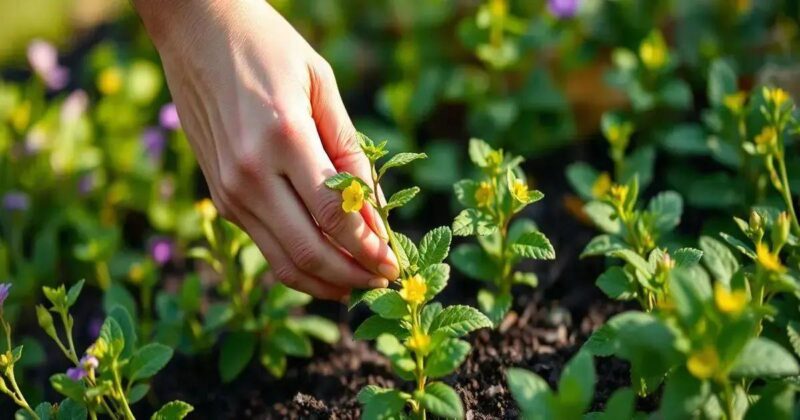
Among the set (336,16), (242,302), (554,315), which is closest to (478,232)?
(554,315)

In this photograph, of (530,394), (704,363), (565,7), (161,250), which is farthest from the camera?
(565,7)

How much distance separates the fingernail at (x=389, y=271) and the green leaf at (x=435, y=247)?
4 cm

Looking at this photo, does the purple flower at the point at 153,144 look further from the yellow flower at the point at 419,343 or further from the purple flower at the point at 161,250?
the yellow flower at the point at 419,343

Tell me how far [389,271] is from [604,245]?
40cm

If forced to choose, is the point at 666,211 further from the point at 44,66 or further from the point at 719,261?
the point at 44,66

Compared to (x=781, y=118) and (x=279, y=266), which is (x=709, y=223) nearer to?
(x=781, y=118)

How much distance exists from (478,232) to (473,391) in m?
0.28

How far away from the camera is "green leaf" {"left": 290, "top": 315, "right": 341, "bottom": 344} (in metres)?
1.80

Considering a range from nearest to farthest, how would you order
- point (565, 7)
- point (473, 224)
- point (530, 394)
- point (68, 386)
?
point (530, 394), point (68, 386), point (473, 224), point (565, 7)

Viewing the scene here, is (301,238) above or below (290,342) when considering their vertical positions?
above

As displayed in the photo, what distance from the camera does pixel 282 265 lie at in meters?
1.44

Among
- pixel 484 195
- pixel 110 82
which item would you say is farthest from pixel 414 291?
pixel 110 82

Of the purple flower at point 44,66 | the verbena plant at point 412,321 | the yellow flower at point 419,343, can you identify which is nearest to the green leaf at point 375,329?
the verbena plant at point 412,321

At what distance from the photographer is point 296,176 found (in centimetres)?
137
